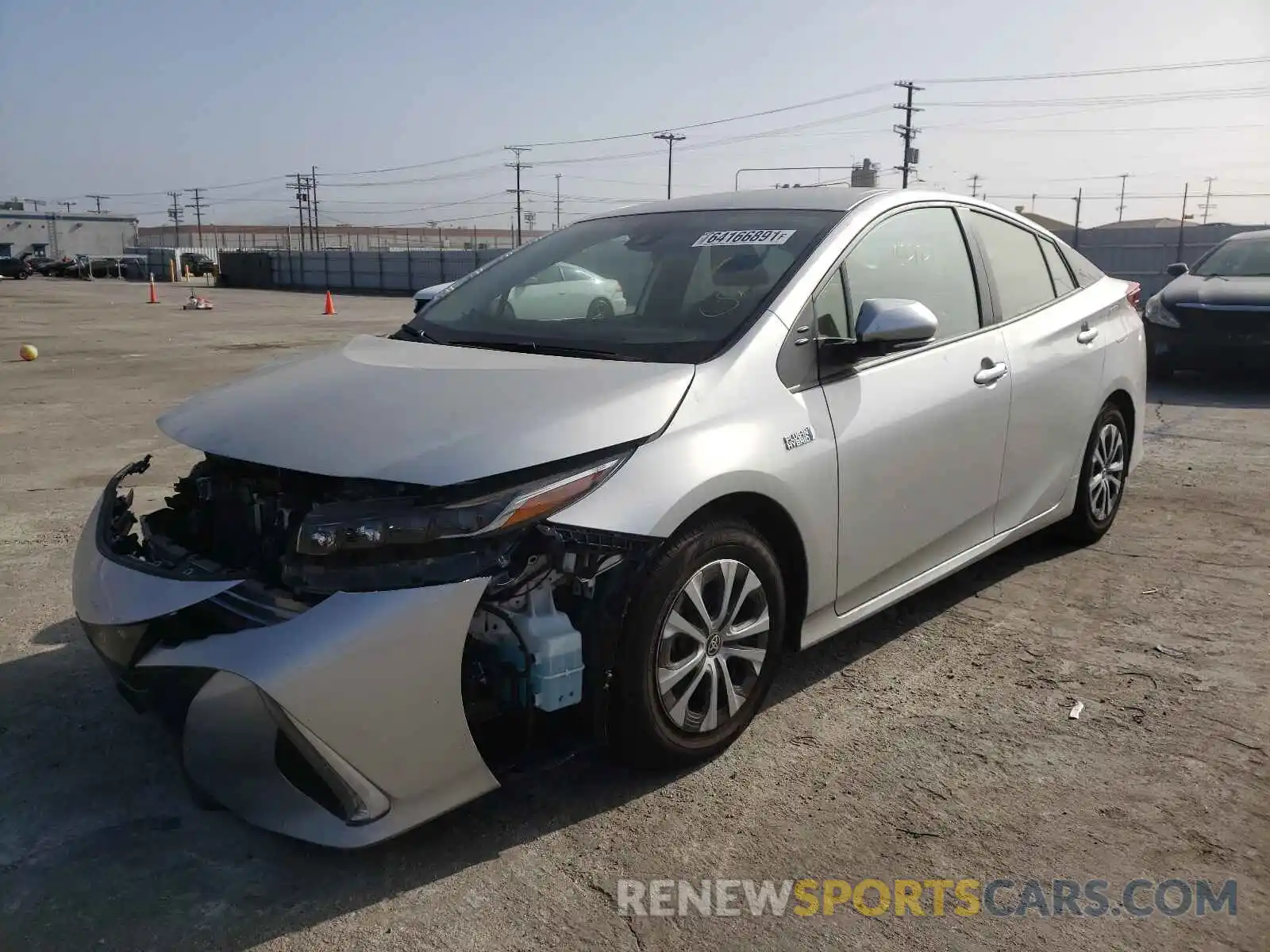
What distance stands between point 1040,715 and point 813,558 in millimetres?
936

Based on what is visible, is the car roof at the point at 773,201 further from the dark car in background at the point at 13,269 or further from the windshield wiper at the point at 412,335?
the dark car in background at the point at 13,269

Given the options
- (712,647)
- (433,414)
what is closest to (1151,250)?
(712,647)

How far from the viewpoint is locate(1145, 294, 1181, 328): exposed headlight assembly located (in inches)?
390

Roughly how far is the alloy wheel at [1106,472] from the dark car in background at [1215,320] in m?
5.46

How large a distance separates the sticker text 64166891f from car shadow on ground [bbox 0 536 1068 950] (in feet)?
4.99

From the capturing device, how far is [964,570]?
4.74 metres

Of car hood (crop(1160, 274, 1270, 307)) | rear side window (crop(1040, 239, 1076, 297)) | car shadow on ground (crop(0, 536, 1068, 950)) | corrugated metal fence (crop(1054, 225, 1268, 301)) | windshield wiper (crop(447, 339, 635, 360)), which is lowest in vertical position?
car shadow on ground (crop(0, 536, 1068, 950))

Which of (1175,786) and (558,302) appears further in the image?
(558,302)

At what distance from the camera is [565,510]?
8.34 feet

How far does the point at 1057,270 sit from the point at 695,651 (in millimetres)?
2892

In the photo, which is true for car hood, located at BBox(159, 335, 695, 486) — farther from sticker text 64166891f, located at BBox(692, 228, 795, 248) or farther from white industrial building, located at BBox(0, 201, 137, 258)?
white industrial building, located at BBox(0, 201, 137, 258)

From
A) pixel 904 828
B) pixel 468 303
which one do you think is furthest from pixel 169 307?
pixel 904 828

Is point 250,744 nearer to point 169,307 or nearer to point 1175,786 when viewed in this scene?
point 1175,786

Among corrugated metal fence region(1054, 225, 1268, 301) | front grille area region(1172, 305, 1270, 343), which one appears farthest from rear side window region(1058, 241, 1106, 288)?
corrugated metal fence region(1054, 225, 1268, 301)
